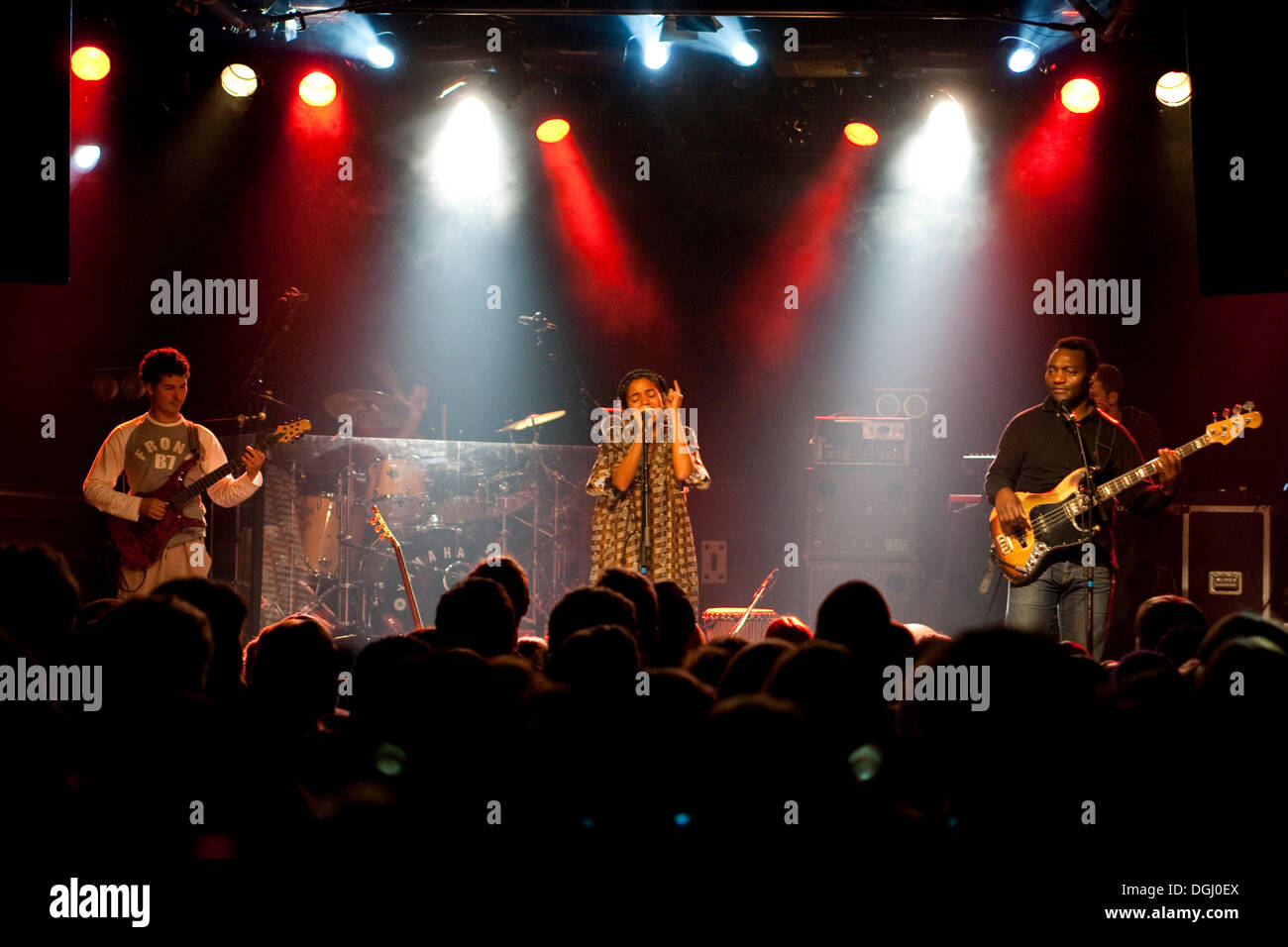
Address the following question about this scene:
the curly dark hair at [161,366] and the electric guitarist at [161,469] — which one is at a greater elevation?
the curly dark hair at [161,366]

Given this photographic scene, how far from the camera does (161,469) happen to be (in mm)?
6773

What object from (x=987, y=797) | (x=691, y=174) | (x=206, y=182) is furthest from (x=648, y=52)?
(x=987, y=797)

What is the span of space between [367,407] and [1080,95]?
6.19m

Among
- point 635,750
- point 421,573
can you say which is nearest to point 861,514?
point 421,573

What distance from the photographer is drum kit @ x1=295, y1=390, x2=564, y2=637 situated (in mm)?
8328

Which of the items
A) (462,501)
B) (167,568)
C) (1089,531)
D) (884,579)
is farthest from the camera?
(884,579)

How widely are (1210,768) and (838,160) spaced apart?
844cm

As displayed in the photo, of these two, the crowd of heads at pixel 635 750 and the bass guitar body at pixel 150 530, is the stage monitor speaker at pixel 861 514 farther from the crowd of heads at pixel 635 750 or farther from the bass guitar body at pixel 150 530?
the crowd of heads at pixel 635 750

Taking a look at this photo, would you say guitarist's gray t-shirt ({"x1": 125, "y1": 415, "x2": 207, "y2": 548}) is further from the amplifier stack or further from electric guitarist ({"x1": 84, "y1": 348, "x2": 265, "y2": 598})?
the amplifier stack

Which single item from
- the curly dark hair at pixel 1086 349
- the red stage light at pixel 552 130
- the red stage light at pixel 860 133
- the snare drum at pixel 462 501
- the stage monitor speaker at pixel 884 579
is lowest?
the stage monitor speaker at pixel 884 579

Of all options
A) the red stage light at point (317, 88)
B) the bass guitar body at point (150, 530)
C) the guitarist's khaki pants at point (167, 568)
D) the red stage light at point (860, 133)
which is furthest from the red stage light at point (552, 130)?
the guitarist's khaki pants at point (167, 568)

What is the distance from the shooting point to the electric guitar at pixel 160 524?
21.8ft

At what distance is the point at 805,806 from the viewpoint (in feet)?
6.17

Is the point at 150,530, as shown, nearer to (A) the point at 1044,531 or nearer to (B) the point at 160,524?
(B) the point at 160,524
